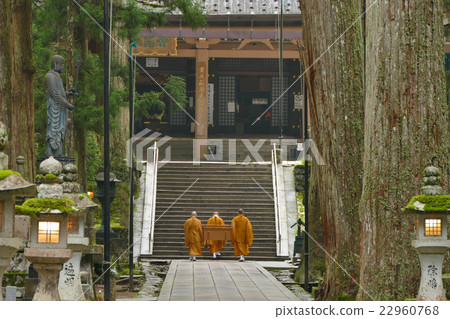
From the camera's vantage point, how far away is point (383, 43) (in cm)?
895

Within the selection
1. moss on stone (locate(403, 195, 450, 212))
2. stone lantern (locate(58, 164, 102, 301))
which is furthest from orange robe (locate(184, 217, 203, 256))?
moss on stone (locate(403, 195, 450, 212))

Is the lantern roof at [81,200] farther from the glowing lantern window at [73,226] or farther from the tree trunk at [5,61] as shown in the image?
the tree trunk at [5,61]

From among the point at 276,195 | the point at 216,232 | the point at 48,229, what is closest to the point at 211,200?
the point at 276,195

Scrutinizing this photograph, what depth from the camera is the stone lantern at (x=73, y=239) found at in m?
9.61

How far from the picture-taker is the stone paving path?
12.8 m

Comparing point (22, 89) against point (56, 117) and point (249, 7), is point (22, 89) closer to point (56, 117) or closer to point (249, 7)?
point (56, 117)

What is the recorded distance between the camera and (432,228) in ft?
25.5

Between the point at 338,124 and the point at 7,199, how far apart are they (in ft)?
19.3

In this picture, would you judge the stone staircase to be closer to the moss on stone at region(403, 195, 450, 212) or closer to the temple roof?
the temple roof

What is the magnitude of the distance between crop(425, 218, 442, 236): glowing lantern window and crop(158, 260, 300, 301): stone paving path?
15.8 feet

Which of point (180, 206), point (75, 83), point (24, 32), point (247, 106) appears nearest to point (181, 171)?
point (180, 206)

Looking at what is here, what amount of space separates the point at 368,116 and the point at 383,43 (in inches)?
31.8

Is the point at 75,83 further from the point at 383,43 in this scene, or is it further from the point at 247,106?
the point at 247,106

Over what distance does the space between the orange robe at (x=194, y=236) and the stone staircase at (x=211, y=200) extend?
3.68 ft
